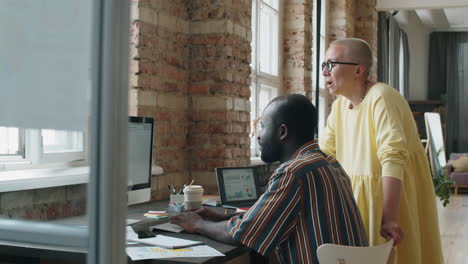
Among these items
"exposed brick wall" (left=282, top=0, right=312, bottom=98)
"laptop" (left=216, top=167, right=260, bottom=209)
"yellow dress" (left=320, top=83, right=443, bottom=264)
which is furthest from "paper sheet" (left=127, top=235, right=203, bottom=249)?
"exposed brick wall" (left=282, top=0, right=312, bottom=98)

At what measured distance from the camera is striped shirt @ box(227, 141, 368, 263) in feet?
5.70

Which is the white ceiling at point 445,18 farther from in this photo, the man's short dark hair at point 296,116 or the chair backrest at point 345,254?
the chair backrest at point 345,254

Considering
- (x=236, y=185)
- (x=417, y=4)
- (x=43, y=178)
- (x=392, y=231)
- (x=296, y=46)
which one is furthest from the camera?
(x=417, y=4)

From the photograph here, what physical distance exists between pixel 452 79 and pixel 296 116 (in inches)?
537

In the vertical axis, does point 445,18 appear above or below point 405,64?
above

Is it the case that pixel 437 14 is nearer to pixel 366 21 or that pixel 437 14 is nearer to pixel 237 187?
pixel 366 21

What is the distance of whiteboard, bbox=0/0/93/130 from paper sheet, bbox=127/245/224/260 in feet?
3.28

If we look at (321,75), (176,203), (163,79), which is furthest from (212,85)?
(321,75)

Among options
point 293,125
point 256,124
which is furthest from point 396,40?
point 293,125

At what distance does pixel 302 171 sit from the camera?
5.77 ft

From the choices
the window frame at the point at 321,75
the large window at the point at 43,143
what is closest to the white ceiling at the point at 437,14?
the window frame at the point at 321,75

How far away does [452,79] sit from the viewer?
14.4 m

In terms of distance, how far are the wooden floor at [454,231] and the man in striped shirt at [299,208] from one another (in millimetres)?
3450

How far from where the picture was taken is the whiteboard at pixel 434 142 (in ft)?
34.1
